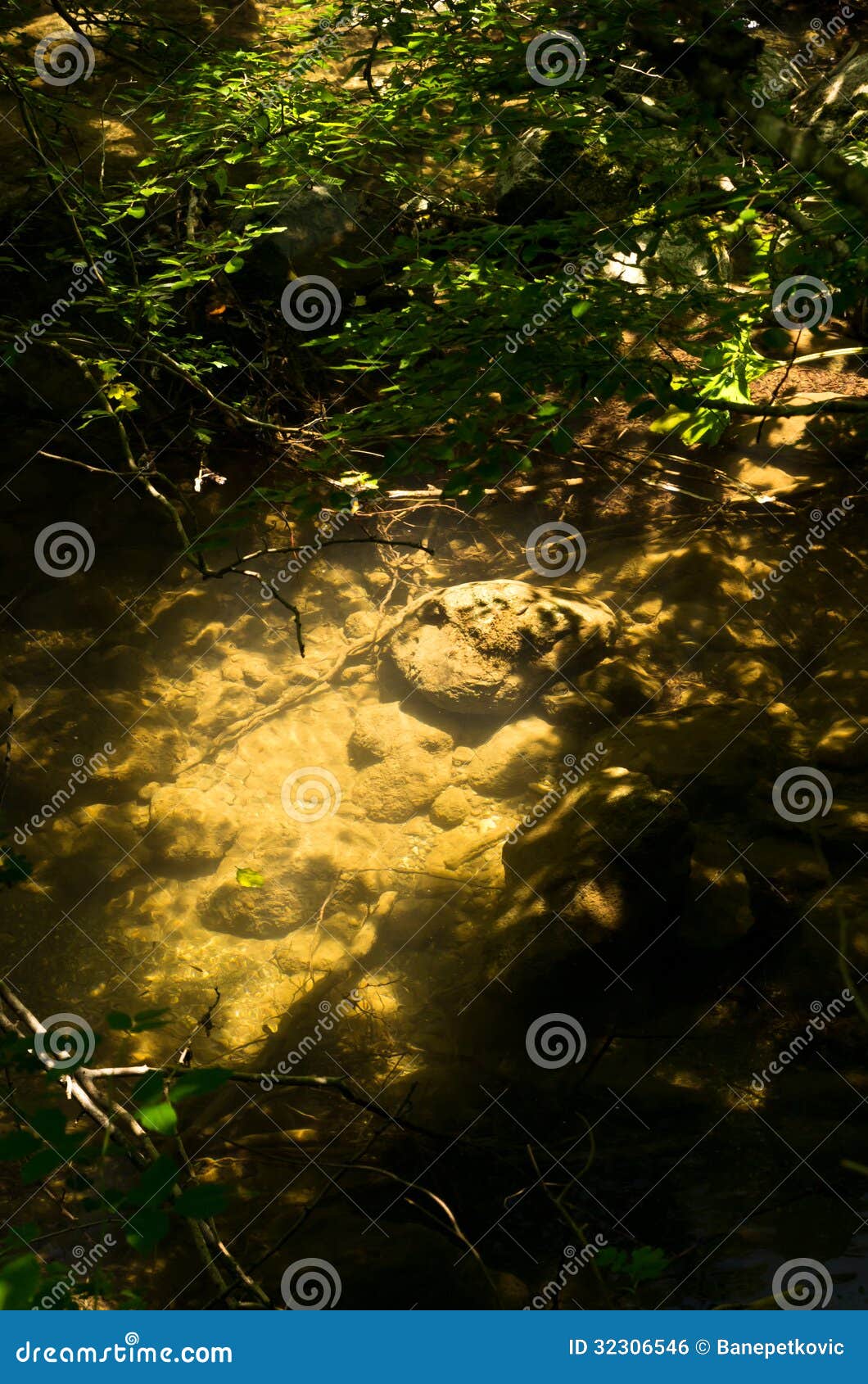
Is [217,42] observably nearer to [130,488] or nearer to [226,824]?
[130,488]

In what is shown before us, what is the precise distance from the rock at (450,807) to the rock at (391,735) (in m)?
0.35

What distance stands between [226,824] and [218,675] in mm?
1283

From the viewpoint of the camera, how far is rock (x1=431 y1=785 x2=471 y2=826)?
5309mm

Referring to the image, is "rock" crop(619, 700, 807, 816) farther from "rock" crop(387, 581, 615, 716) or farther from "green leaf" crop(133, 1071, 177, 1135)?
"green leaf" crop(133, 1071, 177, 1135)

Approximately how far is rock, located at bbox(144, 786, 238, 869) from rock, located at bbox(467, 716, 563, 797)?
153 cm

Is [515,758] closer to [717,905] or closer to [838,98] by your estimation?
[717,905]

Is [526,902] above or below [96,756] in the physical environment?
above

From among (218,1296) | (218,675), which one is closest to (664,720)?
(218,675)

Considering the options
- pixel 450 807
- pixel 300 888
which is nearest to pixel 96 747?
pixel 300 888

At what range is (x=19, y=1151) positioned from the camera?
1.76 metres

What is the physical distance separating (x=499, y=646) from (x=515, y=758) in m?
0.75

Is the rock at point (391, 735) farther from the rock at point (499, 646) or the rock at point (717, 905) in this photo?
the rock at point (717, 905)

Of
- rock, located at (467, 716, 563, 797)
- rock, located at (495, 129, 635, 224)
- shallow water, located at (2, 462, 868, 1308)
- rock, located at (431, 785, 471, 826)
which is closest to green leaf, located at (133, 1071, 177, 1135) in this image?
shallow water, located at (2, 462, 868, 1308)

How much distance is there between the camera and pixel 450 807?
17.5ft
